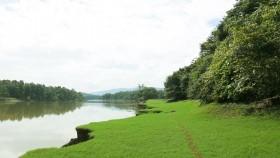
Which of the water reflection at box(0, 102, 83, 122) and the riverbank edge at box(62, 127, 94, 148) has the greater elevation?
the water reflection at box(0, 102, 83, 122)

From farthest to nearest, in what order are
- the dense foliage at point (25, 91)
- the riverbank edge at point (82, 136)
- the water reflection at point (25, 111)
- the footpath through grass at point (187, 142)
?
1. the dense foliage at point (25, 91)
2. the water reflection at point (25, 111)
3. the riverbank edge at point (82, 136)
4. the footpath through grass at point (187, 142)

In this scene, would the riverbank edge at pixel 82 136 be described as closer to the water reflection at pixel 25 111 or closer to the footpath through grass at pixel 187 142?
the footpath through grass at pixel 187 142

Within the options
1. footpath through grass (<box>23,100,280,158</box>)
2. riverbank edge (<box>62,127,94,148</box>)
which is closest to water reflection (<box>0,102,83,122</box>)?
riverbank edge (<box>62,127,94,148</box>)

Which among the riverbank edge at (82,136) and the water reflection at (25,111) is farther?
the water reflection at (25,111)

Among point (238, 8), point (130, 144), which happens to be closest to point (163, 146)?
point (130, 144)

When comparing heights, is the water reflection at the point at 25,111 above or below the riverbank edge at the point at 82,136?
above

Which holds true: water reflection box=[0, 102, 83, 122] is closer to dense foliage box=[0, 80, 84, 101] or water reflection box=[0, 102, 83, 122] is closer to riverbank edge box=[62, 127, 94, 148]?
riverbank edge box=[62, 127, 94, 148]

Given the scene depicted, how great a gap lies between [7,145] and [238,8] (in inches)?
1231

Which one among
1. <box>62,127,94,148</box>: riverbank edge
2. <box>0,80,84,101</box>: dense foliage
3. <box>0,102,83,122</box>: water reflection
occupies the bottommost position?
<box>62,127,94,148</box>: riverbank edge

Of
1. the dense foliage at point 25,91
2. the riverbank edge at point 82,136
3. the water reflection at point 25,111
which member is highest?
the dense foliage at point 25,91

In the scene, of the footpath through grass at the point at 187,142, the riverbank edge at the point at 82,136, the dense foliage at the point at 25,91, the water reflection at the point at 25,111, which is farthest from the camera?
the dense foliage at the point at 25,91

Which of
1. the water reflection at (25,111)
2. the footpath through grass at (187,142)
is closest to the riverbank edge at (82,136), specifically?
the footpath through grass at (187,142)

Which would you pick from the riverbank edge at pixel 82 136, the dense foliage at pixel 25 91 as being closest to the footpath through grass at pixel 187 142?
the riverbank edge at pixel 82 136

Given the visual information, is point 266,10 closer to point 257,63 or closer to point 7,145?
point 257,63
